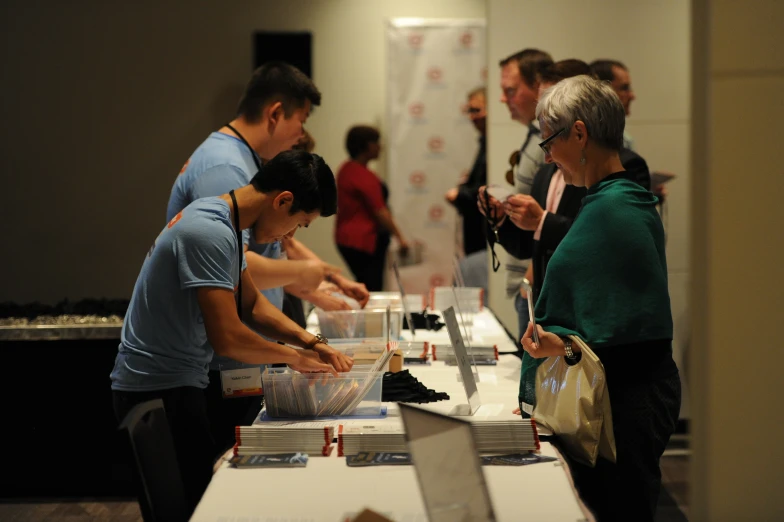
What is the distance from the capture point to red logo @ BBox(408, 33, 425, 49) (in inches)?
265

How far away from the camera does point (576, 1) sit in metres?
4.84

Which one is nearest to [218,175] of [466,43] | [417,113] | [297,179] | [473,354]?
[297,179]

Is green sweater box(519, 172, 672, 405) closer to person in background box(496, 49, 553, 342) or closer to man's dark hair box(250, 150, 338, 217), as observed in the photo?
man's dark hair box(250, 150, 338, 217)

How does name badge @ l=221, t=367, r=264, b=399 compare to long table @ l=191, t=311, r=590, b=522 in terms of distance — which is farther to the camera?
name badge @ l=221, t=367, r=264, b=399

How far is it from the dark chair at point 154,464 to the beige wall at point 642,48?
361cm

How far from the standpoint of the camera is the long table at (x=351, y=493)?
1584mm

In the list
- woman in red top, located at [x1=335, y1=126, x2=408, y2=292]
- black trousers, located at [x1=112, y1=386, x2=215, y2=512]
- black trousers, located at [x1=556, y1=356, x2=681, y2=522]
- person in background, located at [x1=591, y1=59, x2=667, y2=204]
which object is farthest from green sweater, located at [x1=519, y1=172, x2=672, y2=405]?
woman in red top, located at [x1=335, y1=126, x2=408, y2=292]

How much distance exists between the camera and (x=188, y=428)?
7.15 ft

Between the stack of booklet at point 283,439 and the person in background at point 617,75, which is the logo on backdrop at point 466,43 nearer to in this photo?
the person in background at point 617,75

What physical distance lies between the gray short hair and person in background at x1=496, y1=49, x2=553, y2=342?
142 cm

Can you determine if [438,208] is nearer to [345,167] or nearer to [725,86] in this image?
[345,167]

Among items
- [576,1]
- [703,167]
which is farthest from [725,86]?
[576,1]

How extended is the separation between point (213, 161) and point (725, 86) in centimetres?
192

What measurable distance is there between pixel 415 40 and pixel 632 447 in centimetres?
520
